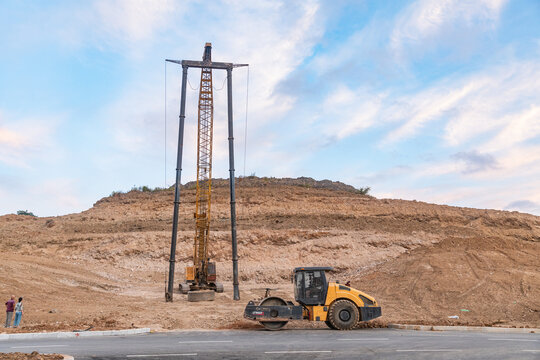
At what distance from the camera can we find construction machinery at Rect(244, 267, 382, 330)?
15891 millimetres

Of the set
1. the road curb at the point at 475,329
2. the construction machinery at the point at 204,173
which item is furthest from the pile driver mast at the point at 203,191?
the road curb at the point at 475,329

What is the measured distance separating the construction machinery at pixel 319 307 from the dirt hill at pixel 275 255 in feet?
6.38

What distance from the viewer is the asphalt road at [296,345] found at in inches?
435

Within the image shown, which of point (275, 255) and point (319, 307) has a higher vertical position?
point (275, 255)

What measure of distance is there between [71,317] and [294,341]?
10.7m

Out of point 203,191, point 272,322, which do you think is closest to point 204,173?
point 203,191

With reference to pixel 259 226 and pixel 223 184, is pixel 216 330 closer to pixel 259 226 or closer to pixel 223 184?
pixel 259 226

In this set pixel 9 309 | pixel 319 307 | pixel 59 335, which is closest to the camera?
pixel 59 335

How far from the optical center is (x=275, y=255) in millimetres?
43281

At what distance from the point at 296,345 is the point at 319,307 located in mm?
3400

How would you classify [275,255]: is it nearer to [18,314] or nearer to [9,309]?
[18,314]

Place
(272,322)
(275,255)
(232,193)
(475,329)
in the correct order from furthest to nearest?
(275,255) < (232,193) < (475,329) < (272,322)

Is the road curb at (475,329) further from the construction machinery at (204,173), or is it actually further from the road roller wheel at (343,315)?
the construction machinery at (204,173)

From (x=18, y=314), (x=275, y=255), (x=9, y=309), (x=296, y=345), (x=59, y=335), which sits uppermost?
(x=275, y=255)
